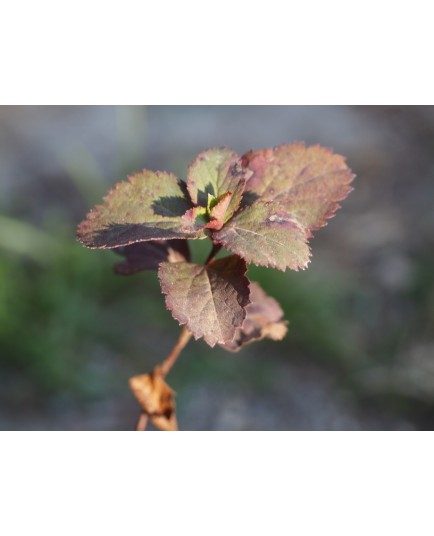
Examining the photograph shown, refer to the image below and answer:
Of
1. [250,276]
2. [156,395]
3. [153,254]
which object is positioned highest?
[250,276]

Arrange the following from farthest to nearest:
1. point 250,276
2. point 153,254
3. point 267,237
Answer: point 250,276
point 153,254
point 267,237

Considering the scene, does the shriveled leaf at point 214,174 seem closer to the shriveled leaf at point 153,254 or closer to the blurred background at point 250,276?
the shriveled leaf at point 153,254

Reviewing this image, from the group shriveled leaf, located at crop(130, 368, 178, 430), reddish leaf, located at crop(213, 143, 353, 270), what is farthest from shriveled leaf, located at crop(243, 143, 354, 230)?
shriveled leaf, located at crop(130, 368, 178, 430)

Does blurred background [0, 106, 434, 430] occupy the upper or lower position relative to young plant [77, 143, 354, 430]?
upper

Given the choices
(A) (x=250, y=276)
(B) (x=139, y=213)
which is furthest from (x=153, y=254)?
(A) (x=250, y=276)

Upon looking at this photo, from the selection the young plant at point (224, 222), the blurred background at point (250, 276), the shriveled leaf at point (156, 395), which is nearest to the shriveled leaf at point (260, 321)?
the young plant at point (224, 222)

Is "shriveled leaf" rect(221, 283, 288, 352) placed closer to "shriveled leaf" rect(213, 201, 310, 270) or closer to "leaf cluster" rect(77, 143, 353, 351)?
"leaf cluster" rect(77, 143, 353, 351)

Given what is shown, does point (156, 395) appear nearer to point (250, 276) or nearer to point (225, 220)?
point (225, 220)
